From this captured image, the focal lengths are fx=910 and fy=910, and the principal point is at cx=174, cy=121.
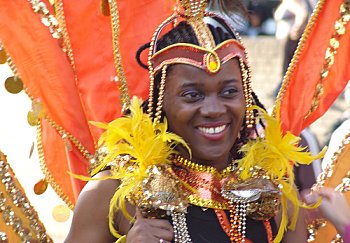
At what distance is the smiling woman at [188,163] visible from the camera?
9.38 ft

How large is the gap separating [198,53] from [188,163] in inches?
14.5

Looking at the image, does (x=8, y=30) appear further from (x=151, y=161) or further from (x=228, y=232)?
(x=228, y=232)

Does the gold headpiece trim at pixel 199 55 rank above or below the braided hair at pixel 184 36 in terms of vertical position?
below

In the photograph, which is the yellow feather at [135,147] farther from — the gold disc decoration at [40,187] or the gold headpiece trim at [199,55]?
the gold disc decoration at [40,187]

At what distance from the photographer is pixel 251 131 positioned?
10.4ft

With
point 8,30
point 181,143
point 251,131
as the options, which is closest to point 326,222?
point 251,131

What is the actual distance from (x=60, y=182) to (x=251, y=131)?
2.59 feet

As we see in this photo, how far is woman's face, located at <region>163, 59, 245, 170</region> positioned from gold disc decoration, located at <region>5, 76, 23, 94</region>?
0.66 m

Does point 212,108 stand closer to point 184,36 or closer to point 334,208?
point 184,36

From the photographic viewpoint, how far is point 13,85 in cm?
332

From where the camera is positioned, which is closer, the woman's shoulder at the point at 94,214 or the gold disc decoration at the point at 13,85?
the woman's shoulder at the point at 94,214

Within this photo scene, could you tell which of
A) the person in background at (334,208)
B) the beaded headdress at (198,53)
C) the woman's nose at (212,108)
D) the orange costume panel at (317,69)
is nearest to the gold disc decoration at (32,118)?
the beaded headdress at (198,53)

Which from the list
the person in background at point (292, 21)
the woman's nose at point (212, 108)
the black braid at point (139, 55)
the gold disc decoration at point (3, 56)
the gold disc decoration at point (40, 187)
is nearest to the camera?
the woman's nose at point (212, 108)

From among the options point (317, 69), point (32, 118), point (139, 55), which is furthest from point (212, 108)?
point (32, 118)
